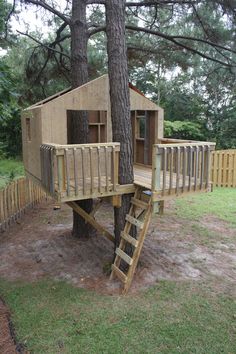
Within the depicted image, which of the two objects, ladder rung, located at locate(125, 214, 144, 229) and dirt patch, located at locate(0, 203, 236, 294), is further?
dirt patch, located at locate(0, 203, 236, 294)

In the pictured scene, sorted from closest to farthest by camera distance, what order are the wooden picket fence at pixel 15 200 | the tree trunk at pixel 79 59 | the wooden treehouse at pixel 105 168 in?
the wooden treehouse at pixel 105 168 → the tree trunk at pixel 79 59 → the wooden picket fence at pixel 15 200

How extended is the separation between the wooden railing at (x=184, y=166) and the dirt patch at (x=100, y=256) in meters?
1.60

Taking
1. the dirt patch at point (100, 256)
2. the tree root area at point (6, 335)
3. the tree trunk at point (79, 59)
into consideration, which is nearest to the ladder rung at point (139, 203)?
the dirt patch at point (100, 256)

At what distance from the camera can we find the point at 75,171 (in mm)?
5027

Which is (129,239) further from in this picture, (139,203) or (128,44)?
(128,44)

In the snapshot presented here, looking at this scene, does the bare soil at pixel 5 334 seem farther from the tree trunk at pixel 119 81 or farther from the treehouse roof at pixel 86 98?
the treehouse roof at pixel 86 98

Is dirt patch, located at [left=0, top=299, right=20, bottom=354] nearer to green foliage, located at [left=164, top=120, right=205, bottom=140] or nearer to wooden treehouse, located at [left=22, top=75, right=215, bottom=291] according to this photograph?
wooden treehouse, located at [left=22, top=75, right=215, bottom=291]

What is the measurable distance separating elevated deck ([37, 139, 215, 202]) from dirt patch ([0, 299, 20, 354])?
190cm

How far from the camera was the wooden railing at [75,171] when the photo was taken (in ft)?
16.3

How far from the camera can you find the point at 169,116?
20.9 m

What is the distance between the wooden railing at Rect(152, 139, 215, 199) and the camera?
5.15 metres

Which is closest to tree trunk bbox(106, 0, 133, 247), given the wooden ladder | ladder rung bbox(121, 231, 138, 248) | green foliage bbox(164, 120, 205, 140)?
the wooden ladder

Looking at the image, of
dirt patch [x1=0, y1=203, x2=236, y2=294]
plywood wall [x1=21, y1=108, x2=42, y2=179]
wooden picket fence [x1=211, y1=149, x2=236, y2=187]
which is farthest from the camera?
wooden picket fence [x1=211, y1=149, x2=236, y2=187]

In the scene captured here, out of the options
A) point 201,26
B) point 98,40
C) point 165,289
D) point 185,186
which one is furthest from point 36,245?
point 98,40
